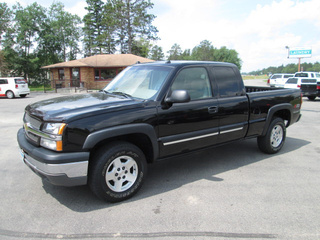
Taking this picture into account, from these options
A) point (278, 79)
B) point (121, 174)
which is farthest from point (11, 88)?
point (278, 79)

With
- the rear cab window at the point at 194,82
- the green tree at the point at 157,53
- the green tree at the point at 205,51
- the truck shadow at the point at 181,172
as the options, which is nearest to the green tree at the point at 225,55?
the green tree at the point at 205,51

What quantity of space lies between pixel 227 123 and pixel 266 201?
4.70 ft

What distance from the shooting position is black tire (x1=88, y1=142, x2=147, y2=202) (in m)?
3.17

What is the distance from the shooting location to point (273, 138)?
5422 mm

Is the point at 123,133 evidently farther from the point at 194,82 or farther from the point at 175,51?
the point at 175,51

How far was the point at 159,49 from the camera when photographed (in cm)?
8262

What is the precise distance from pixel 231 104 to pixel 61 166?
291cm

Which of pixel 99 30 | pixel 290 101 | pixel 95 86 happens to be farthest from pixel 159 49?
pixel 290 101

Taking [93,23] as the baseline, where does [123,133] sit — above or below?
below

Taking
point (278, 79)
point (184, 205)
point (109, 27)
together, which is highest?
point (109, 27)

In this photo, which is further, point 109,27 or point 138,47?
point 138,47

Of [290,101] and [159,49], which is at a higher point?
[159,49]

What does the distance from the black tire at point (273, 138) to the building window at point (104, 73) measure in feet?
94.6

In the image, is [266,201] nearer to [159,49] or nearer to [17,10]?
[17,10]
